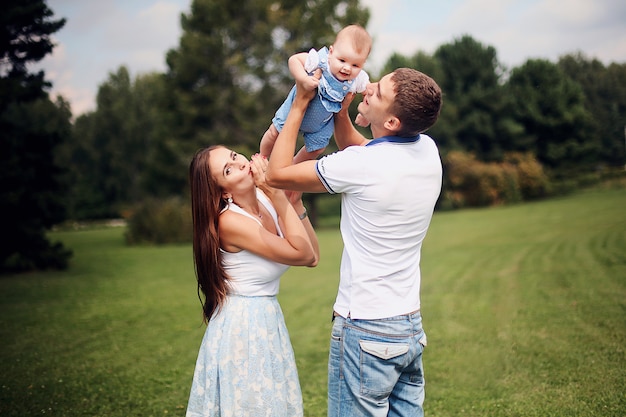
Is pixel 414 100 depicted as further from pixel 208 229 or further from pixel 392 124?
pixel 208 229

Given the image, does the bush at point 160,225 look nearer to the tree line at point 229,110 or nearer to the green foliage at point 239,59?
the tree line at point 229,110

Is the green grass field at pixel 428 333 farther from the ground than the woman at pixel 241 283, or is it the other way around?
the woman at pixel 241 283

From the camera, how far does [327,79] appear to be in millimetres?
2814

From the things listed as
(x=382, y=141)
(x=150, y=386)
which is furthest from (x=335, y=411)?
(x=150, y=386)

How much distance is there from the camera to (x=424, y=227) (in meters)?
2.70

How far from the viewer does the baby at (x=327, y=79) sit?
2822 millimetres

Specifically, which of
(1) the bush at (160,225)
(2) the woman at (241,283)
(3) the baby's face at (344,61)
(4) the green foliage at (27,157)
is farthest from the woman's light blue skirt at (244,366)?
(1) the bush at (160,225)

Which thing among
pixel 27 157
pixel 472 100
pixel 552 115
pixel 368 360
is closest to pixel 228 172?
pixel 368 360

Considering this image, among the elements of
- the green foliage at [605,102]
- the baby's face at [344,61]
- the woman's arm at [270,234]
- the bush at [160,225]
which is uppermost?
the green foliage at [605,102]

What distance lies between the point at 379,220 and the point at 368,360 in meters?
0.64

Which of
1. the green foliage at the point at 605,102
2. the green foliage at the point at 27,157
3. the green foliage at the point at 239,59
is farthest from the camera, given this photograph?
the green foliage at the point at 239,59

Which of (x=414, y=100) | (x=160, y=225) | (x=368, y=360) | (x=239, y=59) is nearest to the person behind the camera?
(x=414, y=100)

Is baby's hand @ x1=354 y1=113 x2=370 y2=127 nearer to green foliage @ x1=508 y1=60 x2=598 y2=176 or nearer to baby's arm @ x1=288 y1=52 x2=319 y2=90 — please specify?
baby's arm @ x1=288 y1=52 x2=319 y2=90

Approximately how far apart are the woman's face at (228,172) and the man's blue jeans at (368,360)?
2.88 ft
